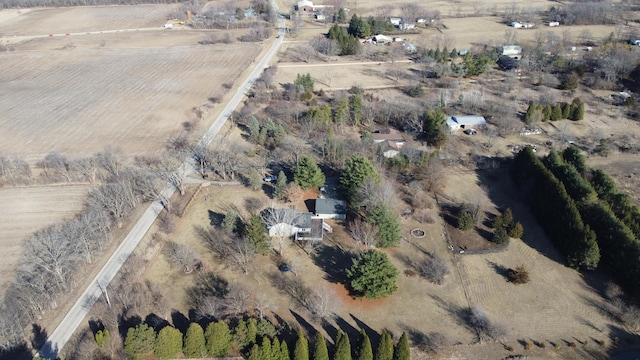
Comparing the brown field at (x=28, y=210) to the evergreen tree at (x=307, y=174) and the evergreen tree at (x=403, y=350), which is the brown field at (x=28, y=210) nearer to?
the evergreen tree at (x=307, y=174)

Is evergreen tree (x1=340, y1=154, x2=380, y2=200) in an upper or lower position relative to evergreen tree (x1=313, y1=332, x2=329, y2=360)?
upper

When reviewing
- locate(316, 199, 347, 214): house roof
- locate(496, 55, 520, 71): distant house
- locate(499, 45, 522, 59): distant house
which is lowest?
locate(316, 199, 347, 214): house roof

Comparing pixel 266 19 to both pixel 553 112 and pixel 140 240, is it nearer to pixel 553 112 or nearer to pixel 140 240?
pixel 553 112

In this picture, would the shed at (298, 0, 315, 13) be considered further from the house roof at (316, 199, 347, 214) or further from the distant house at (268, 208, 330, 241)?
the distant house at (268, 208, 330, 241)

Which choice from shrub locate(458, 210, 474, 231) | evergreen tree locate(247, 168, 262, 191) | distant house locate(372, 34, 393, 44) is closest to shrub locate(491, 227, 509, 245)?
shrub locate(458, 210, 474, 231)

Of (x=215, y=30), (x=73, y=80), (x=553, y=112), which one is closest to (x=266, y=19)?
(x=215, y=30)

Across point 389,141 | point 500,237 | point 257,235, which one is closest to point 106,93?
point 389,141

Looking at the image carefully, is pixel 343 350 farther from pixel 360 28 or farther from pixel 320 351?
pixel 360 28
